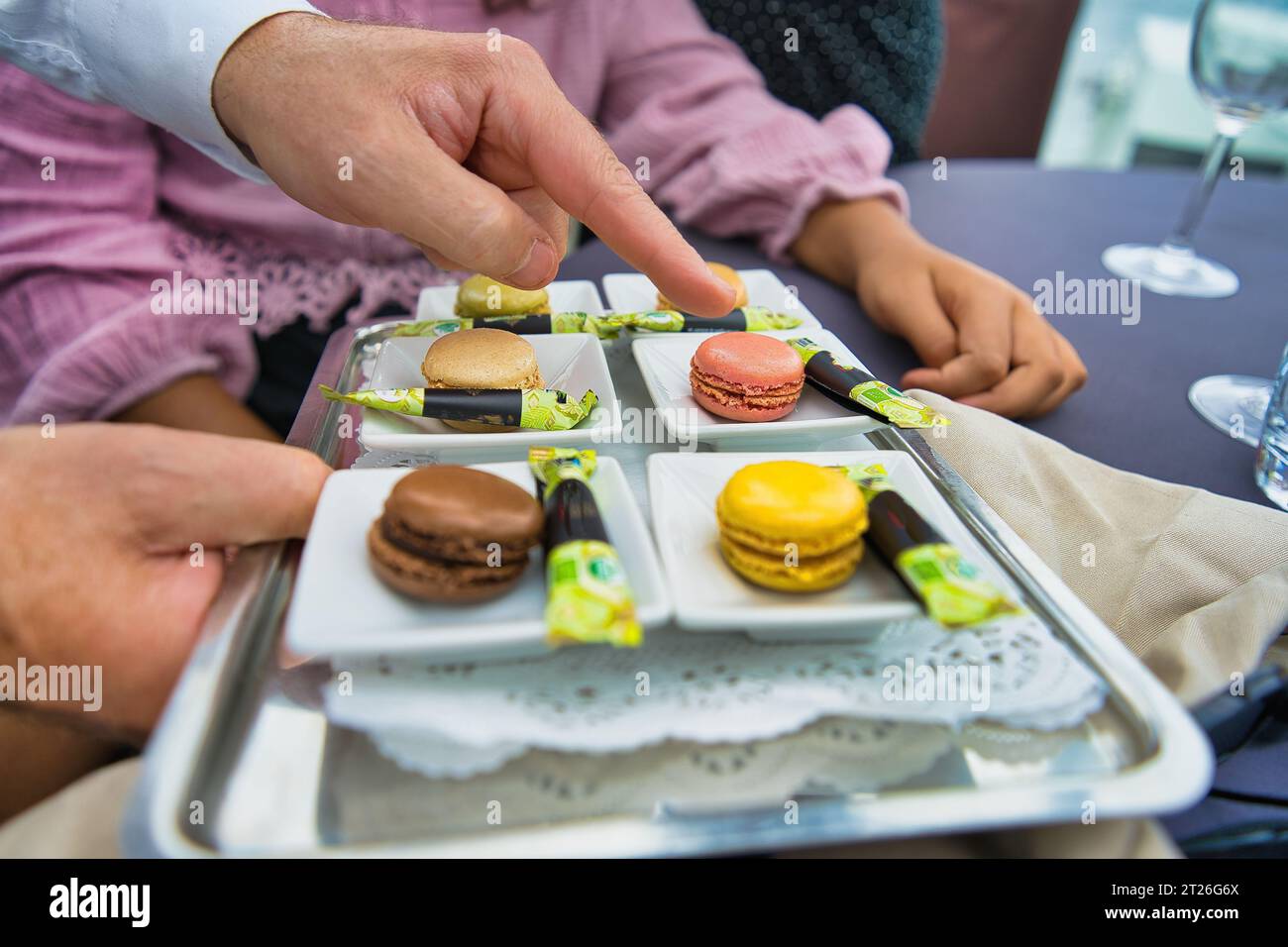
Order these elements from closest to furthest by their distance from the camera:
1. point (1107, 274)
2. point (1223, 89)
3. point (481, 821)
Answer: point (481, 821)
point (1223, 89)
point (1107, 274)

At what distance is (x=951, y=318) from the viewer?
90cm

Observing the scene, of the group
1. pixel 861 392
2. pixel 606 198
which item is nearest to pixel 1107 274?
pixel 861 392

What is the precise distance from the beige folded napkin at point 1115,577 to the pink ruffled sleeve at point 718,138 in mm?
521

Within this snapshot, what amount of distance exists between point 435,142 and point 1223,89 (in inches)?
36.5

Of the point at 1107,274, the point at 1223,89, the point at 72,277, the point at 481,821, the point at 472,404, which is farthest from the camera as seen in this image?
the point at 1107,274

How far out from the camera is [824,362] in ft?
2.34

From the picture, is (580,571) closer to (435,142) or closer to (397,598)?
(397,598)

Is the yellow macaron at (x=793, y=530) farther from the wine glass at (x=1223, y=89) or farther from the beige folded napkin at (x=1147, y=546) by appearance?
the wine glass at (x=1223, y=89)

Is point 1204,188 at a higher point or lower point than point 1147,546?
higher

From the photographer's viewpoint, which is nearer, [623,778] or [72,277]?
[623,778]

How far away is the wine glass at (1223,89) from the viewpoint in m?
0.93

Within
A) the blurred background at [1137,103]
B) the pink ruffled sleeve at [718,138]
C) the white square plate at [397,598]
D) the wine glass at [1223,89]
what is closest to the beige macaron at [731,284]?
the pink ruffled sleeve at [718,138]

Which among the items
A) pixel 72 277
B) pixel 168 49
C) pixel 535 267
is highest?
pixel 168 49
